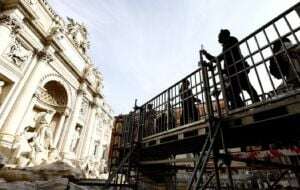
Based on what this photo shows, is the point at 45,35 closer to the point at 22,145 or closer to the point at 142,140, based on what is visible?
the point at 22,145

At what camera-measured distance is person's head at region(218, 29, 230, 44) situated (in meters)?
5.20

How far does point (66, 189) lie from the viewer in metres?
6.07

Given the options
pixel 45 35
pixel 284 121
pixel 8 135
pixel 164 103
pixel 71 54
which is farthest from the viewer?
pixel 71 54

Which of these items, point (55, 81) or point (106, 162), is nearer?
point (55, 81)

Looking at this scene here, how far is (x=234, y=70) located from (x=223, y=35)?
1.28 metres

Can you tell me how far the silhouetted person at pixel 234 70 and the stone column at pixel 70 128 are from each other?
1590cm

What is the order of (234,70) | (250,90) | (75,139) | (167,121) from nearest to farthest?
1. (250,90)
2. (234,70)
3. (167,121)
4. (75,139)

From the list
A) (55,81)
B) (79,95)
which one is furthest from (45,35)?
(79,95)

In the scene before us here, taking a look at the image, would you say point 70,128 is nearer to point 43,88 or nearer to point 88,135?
point 88,135

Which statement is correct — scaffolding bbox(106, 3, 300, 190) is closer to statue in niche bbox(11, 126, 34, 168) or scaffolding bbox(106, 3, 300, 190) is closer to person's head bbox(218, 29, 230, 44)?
person's head bbox(218, 29, 230, 44)

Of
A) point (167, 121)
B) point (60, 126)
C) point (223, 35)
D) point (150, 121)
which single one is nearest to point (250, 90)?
point (167, 121)

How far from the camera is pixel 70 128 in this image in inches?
687

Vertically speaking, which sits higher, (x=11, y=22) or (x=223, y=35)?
(x=11, y=22)

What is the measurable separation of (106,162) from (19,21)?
836 inches
